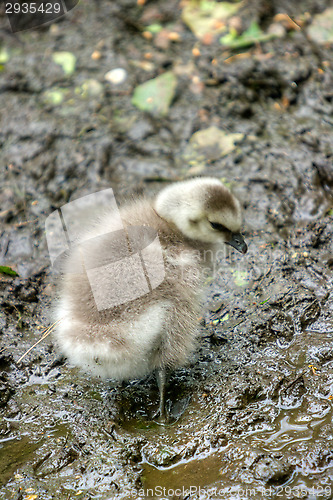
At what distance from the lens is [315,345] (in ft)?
7.46

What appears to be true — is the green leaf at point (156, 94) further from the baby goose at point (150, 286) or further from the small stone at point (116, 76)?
the baby goose at point (150, 286)

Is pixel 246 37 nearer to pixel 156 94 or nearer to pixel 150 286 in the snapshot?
pixel 156 94

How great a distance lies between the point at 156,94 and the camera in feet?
11.5

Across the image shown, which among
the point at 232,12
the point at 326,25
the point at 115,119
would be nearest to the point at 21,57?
the point at 115,119

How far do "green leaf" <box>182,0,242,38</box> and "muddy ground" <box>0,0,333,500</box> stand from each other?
0.11 metres

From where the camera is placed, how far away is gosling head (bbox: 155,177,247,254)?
2.32 metres

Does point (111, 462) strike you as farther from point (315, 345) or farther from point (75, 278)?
point (315, 345)

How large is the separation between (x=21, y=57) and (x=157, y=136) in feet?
4.39

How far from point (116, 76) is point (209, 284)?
72.7 inches

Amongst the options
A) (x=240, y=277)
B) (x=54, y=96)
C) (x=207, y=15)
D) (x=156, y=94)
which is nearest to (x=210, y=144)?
(x=156, y=94)

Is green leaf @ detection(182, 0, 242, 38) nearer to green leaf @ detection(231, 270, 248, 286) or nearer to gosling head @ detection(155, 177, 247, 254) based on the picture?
gosling head @ detection(155, 177, 247, 254)

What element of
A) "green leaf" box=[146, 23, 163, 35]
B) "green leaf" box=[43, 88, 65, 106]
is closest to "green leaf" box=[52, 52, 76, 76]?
"green leaf" box=[43, 88, 65, 106]

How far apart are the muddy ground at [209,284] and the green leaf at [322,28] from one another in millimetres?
100

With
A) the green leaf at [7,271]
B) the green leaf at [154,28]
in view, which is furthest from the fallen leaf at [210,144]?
the green leaf at [7,271]
